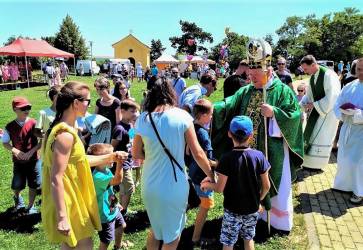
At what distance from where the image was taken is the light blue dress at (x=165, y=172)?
3.18 meters

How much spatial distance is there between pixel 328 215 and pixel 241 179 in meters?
2.77

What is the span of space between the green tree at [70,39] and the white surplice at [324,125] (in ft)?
185

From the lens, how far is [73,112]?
10.1ft

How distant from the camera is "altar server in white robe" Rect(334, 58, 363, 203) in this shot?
600 cm

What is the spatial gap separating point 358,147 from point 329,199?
38.2 inches

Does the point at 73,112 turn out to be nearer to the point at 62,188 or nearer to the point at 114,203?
the point at 62,188

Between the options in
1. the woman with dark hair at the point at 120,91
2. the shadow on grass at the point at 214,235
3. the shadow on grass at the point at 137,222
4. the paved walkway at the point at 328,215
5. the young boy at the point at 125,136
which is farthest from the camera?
the woman with dark hair at the point at 120,91

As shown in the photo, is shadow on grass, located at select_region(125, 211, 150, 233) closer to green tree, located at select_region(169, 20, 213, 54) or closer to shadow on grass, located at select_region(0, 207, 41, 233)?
shadow on grass, located at select_region(0, 207, 41, 233)

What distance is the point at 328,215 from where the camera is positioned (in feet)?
18.6

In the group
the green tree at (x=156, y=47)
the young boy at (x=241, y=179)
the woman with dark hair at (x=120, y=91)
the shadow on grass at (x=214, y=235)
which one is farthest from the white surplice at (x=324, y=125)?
the green tree at (x=156, y=47)

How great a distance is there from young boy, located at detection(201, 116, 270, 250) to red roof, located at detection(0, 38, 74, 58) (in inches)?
978

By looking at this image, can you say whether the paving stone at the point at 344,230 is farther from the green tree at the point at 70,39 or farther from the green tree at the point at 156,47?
the green tree at the point at 156,47

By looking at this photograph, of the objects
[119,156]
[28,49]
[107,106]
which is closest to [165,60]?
[28,49]

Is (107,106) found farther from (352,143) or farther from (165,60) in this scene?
(165,60)
